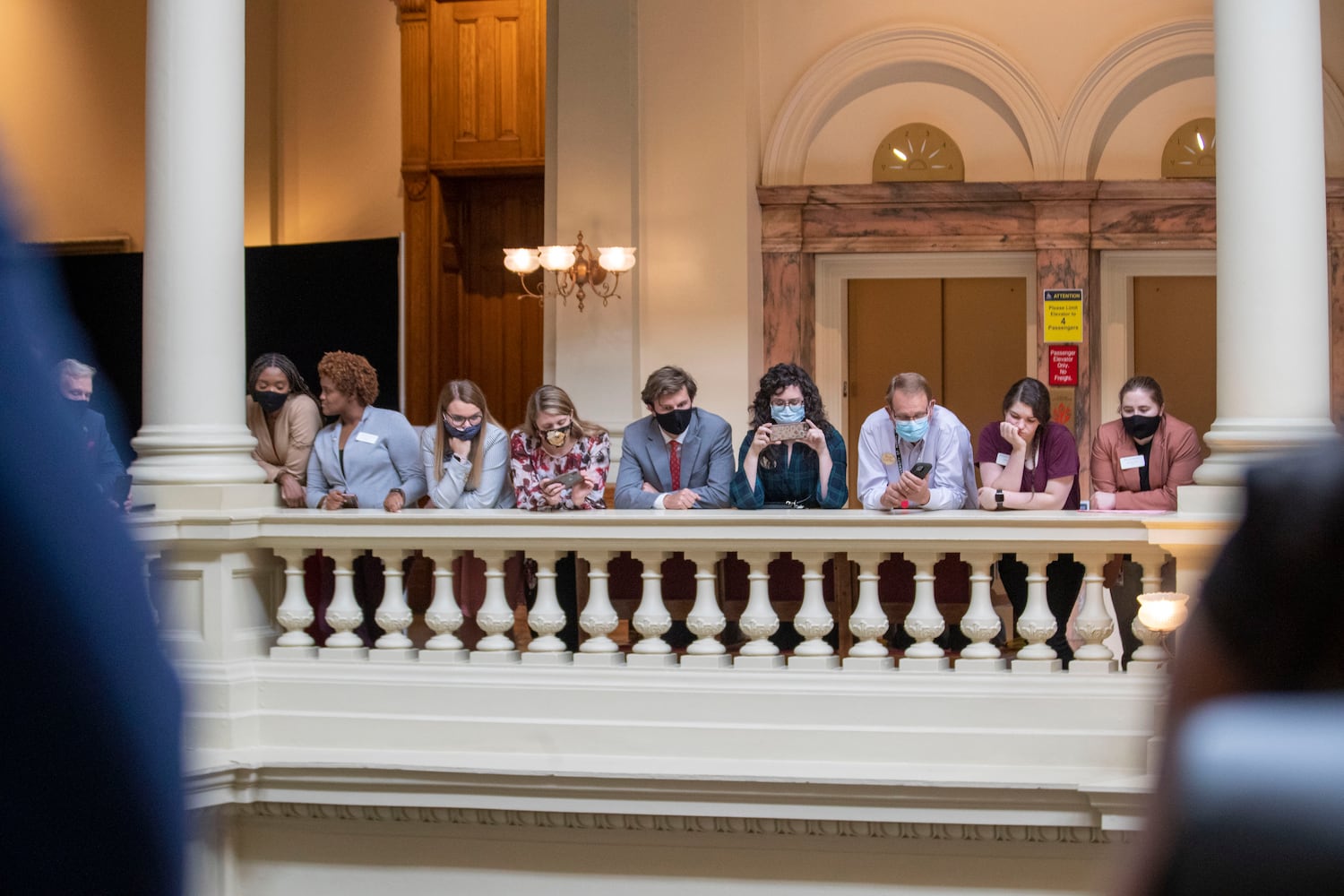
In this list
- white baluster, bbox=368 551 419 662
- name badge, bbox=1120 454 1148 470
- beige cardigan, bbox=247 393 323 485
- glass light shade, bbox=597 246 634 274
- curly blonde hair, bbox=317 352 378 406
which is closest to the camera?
white baluster, bbox=368 551 419 662

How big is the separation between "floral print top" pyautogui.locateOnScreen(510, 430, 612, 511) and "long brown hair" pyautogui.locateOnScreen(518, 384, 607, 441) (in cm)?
2

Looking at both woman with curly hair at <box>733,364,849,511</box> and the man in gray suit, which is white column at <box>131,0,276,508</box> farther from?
woman with curly hair at <box>733,364,849,511</box>

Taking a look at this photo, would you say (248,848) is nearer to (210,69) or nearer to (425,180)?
(210,69)

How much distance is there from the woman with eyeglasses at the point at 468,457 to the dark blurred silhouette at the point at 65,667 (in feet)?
20.2

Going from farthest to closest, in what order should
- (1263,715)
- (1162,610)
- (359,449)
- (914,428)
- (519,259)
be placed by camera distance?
(519,259), (359,449), (914,428), (1162,610), (1263,715)

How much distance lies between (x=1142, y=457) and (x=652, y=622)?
7.35 ft

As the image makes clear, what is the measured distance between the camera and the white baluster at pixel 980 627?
593cm

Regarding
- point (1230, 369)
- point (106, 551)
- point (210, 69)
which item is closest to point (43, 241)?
point (106, 551)

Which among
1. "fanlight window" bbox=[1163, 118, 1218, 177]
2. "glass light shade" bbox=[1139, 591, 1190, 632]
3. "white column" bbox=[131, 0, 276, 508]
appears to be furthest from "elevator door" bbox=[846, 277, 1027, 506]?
"white column" bbox=[131, 0, 276, 508]

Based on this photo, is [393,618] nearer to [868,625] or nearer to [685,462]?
[685,462]

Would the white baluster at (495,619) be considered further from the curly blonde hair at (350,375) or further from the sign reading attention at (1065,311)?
the sign reading attention at (1065,311)

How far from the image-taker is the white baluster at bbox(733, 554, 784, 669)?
609 cm

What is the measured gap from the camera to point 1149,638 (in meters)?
5.87

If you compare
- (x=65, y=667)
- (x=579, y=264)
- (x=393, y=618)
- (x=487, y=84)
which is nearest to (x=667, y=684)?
(x=393, y=618)
